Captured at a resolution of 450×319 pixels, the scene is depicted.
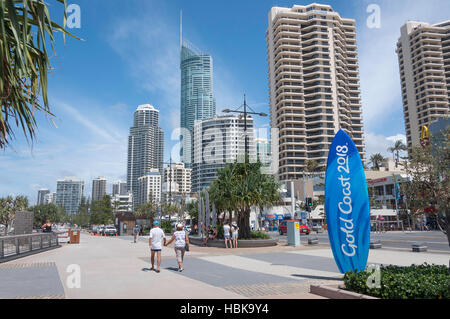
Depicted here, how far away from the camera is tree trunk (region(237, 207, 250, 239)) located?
75.5 ft

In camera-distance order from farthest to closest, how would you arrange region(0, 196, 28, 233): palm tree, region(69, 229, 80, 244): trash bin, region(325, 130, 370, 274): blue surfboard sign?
1. region(0, 196, 28, 233): palm tree
2. region(69, 229, 80, 244): trash bin
3. region(325, 130, 370, 274): blue surfboard sign

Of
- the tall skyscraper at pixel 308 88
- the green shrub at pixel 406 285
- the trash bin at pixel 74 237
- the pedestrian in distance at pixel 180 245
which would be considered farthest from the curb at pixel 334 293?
the tall skyscraper at pixel 308 88

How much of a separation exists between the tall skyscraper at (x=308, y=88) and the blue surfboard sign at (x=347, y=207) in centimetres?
8878

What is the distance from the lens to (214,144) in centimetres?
17162

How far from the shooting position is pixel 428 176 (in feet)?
23.3

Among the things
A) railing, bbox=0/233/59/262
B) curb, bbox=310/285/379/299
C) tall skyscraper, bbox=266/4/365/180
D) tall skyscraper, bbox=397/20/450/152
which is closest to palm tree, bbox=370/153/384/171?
tall skyscraper, bbox=266/4/365/180

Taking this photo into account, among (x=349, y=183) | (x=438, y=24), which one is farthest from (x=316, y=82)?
(x=349, y=183)

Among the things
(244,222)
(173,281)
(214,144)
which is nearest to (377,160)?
(244,222)

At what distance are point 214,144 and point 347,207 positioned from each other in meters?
163

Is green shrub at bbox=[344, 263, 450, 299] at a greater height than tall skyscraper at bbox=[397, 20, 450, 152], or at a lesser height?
lesser

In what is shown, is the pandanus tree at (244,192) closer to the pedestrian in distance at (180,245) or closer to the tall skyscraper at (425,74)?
the pedestrian in distance at (180,245)

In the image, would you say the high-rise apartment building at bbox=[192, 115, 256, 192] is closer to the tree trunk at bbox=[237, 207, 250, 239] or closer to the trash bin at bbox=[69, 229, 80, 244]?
the trash bin at bbox=[69, 229, 80, 244]

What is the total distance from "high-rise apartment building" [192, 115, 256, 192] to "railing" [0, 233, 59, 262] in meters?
137

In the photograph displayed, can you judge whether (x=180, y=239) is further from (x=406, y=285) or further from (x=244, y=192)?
(x=244, y=192)
